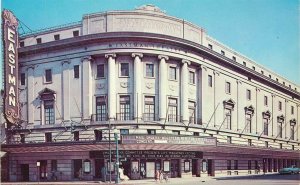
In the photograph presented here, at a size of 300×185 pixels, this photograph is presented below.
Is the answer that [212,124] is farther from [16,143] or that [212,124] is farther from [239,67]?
[16,143]

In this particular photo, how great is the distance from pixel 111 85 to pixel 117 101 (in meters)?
1.61

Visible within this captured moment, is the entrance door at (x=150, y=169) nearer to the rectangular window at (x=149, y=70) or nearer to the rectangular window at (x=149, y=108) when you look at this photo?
the rectangular window at (x=149, y=108)

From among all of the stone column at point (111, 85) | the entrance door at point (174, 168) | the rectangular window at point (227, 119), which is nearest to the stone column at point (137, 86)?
the stone column at point (111, 85)

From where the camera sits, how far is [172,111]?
35.2 meters

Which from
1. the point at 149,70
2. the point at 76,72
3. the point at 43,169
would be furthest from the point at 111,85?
the point at 43,169

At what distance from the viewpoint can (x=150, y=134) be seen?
30.8 meters

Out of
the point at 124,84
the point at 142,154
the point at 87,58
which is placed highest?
the point at 87,58

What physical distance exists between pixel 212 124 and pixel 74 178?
52.7ft

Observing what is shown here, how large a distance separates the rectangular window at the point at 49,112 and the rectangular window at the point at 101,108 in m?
4.96

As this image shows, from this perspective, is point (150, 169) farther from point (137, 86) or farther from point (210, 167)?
point (210, 167)

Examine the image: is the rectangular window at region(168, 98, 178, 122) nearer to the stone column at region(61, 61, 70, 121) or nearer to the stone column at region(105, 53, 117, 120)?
the stone column at region(105, 53, 117, 120)

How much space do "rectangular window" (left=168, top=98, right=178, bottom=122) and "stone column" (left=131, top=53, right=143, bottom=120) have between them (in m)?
3.24

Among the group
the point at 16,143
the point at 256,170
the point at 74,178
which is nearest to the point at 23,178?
the point at 16,143

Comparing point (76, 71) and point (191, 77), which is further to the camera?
point (191, 77)
